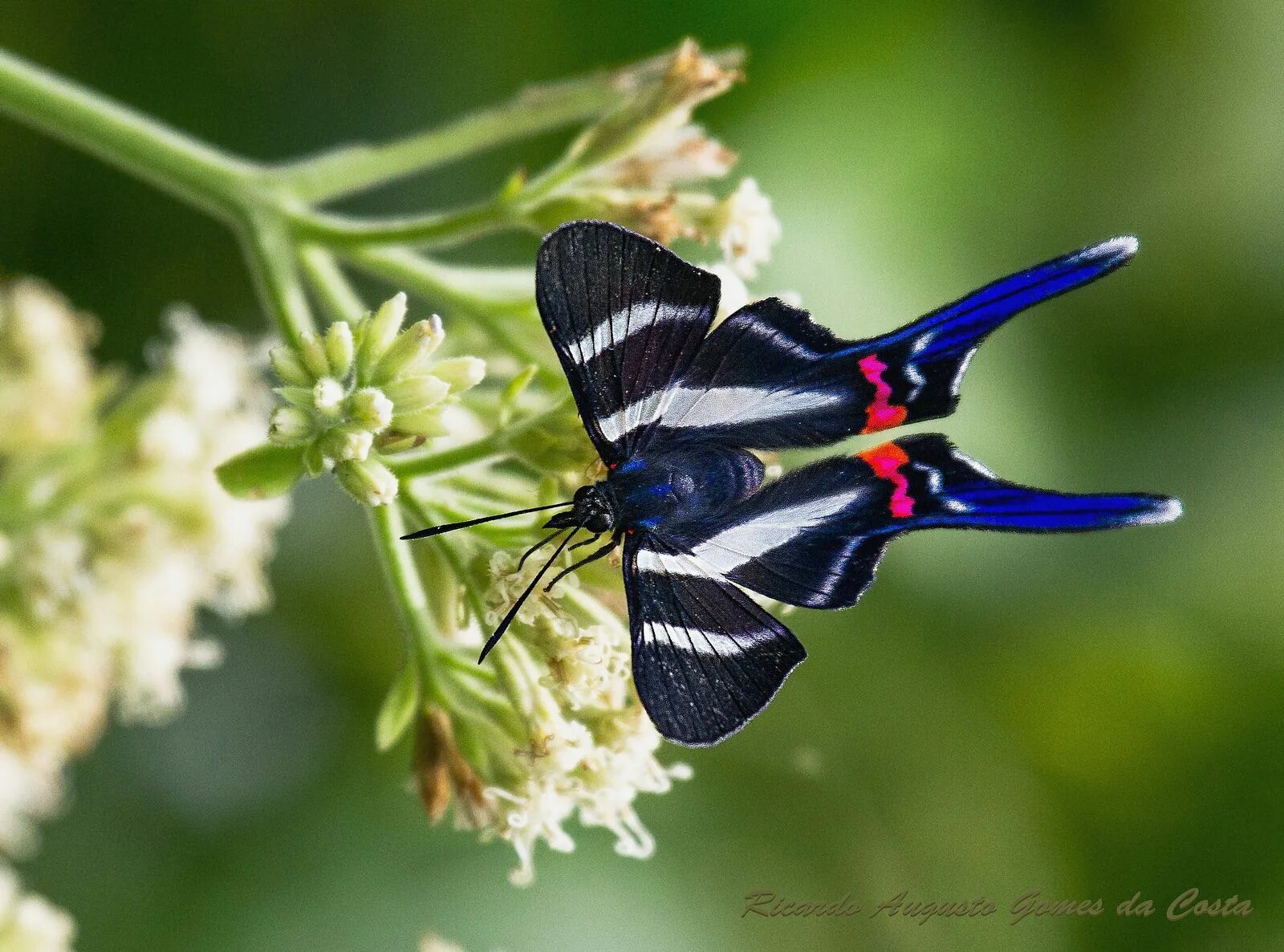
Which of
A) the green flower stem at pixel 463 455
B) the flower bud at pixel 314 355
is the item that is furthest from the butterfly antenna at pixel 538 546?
the flower bud at pixel 314 355

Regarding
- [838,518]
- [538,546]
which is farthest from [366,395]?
[838,518]

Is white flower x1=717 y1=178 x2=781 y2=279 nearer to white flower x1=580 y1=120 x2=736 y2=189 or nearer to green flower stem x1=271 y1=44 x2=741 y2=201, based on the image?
white flower x1=580 y1=120 x2=736 y2=189

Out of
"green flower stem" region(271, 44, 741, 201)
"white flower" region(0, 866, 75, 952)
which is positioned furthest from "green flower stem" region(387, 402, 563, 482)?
"white flower" region(0, 866, 75, 952)

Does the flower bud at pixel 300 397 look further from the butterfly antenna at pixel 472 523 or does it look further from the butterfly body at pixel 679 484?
the butterfly body at pixel 679 484

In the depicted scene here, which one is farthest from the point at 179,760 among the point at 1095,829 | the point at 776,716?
the point at 1095,829

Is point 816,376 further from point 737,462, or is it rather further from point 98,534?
point 98,534

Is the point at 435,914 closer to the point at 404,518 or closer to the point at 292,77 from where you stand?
the point at 404,518
